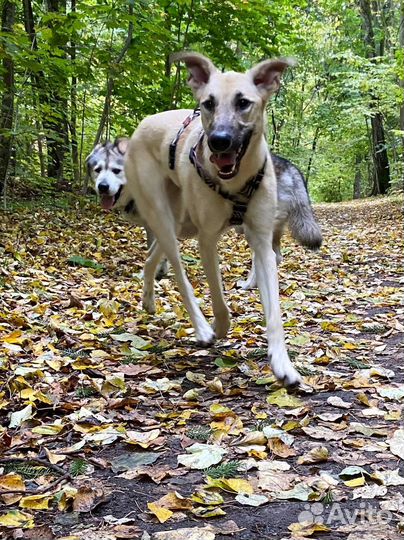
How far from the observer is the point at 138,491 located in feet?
6.86

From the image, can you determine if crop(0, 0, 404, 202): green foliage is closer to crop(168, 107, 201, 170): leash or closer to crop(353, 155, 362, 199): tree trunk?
crop(168, 107, 201, 170): leash

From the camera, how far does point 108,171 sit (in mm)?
7148

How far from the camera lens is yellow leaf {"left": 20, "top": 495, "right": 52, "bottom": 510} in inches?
76.9

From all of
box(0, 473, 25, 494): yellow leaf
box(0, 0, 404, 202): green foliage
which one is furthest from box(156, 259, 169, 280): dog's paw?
box(0, 473, 25, 494): yellow leaf

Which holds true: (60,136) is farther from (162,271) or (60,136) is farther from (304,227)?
(304,227)

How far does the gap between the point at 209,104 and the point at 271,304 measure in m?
1.15

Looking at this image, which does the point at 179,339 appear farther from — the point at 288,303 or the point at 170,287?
the point at 170,287

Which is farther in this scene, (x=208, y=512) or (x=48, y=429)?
(x=48, y=429)

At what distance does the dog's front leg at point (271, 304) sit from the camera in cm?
302

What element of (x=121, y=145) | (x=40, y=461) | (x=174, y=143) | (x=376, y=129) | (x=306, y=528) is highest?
(x=376, y=129)

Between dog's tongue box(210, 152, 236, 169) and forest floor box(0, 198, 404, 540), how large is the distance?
117 cm

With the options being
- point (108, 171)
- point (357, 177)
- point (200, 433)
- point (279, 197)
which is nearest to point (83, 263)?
point (108, 171)

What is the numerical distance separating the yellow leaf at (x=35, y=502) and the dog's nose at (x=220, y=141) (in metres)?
1.84

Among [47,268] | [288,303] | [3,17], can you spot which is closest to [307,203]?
[288,303]
